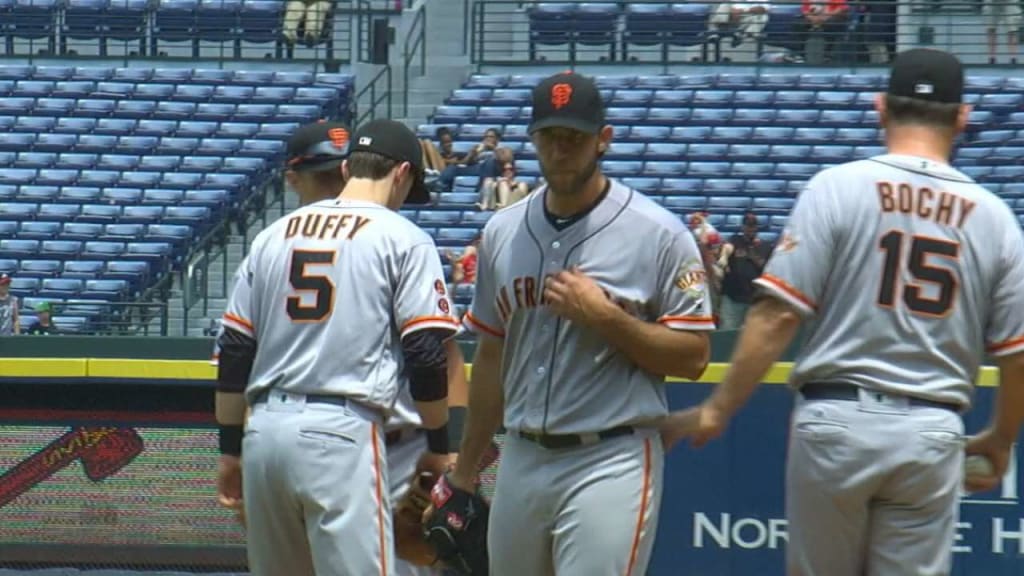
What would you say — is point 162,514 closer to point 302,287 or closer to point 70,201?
point 302,287

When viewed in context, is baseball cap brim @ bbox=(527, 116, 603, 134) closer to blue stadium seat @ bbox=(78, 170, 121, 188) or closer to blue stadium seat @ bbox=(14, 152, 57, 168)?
blue stadium seat @ bbox=(78, 170, 121, 188)

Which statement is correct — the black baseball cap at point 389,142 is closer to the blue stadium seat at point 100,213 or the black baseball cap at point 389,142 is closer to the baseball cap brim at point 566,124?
the baseball cap brim at point 566,124

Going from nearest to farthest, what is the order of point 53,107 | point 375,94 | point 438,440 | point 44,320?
point 438,440 < point 44,320 < point 53,107 < point 375,94

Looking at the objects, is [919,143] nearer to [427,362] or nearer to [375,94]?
[427,362]

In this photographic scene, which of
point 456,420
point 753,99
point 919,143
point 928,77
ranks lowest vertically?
point 753,99

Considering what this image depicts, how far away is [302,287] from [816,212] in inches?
56.3

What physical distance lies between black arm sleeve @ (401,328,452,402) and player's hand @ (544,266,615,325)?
52cm

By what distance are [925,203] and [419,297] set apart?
54.3 inches

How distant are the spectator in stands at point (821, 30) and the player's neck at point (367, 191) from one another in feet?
44.5

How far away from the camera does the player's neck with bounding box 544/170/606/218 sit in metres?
4.59

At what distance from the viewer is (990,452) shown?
4441mm

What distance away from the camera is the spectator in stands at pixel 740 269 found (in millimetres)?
12320

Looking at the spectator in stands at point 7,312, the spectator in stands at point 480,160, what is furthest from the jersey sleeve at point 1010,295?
the spectator in stands at point 480,160

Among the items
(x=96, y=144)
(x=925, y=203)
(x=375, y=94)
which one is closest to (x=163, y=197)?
(x=96, y=144)
